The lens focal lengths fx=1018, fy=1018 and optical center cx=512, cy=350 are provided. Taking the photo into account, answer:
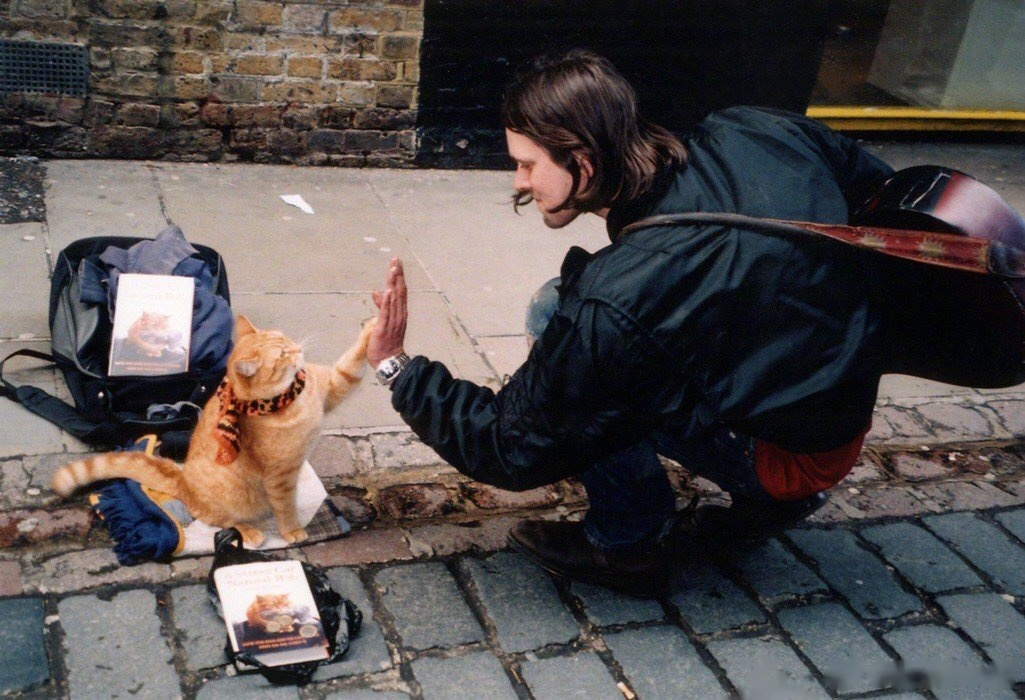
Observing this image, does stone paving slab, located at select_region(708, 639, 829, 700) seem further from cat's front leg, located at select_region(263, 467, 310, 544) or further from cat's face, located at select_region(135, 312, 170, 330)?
cat's face, located at select_region(135, 312, 170, 330)

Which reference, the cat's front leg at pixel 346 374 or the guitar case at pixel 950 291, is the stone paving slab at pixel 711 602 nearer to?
the guitar case at pixel 950 291

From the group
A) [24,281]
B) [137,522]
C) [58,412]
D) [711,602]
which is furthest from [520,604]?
[24,281]

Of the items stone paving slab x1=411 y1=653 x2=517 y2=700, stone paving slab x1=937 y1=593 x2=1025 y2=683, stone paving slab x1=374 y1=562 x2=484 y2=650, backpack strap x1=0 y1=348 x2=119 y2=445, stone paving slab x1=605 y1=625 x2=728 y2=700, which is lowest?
stone paving slab x1=605 y1=625 x2=728 y2=700

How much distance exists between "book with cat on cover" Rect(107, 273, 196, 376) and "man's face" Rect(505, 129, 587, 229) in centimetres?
133

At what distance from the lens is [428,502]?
321 cm

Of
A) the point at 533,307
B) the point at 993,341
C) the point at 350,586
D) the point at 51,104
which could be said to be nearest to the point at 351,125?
the point at 51,104

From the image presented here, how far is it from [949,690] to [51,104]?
4653mm

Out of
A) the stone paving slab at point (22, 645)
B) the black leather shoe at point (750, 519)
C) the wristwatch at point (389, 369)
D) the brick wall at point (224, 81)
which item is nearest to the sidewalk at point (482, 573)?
the stone paving slab at point (22, 645)

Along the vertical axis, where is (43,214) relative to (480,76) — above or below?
below

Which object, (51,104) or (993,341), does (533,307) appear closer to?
(993,341)

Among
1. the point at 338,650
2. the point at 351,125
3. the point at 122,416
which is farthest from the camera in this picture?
the point at 351,125

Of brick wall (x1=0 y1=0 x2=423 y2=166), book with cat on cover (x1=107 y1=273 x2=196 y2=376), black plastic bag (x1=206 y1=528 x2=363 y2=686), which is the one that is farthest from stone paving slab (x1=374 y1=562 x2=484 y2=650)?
brick wall (x1=0 y1=0 x2=423 y2=166)

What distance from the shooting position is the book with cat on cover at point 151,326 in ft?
10.4

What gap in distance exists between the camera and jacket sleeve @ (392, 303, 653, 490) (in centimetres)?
231
